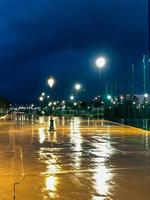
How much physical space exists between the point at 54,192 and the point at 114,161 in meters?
6.33

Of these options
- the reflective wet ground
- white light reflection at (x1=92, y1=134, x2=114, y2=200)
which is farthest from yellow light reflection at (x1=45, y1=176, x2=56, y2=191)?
white light reflection at (x1=92, y1=134, x2=114, y2=200)

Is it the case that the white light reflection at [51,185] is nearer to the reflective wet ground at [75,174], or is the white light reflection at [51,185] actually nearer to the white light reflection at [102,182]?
the reflective wet ground at [75,174]

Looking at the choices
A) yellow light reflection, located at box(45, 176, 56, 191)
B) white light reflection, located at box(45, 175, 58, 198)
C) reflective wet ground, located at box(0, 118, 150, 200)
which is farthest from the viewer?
yellow light reflection, located at box(45, 176, 56, 191)

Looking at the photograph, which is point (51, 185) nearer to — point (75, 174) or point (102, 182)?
point (102, 182)

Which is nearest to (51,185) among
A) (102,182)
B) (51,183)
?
(51,183)

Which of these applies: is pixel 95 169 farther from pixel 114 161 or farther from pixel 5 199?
pixel 5 199

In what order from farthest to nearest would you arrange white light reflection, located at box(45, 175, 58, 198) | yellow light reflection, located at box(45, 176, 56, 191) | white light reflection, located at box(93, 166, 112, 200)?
yellow light reflection, located at box(45, 176, 56, 191)
white light reflection, located at box(45, 175, 58, 198)
white light reflection, located at box(93, 166, 112, 200)

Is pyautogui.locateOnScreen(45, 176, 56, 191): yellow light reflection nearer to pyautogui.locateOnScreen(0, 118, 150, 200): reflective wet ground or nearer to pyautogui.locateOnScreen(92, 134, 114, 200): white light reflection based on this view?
pyautogui.locateOnScreen(0, 118, 150, 200): reflective wet ground

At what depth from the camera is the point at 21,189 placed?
1252cm

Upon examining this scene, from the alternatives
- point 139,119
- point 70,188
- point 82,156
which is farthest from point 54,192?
point 139,119

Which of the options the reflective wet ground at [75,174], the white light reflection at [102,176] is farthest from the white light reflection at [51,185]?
the white light reflection at [102,176]

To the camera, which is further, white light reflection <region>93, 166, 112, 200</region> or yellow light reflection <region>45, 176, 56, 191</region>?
yellow light reflection <region>45, 176, 56, 191</region>

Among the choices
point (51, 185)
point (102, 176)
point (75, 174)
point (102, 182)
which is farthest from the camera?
point (75, 174)

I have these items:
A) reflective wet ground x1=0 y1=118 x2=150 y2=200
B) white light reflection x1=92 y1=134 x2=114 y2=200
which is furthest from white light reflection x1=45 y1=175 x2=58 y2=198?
white light reflection x1=92 y1=134 x2=114 y2=200
